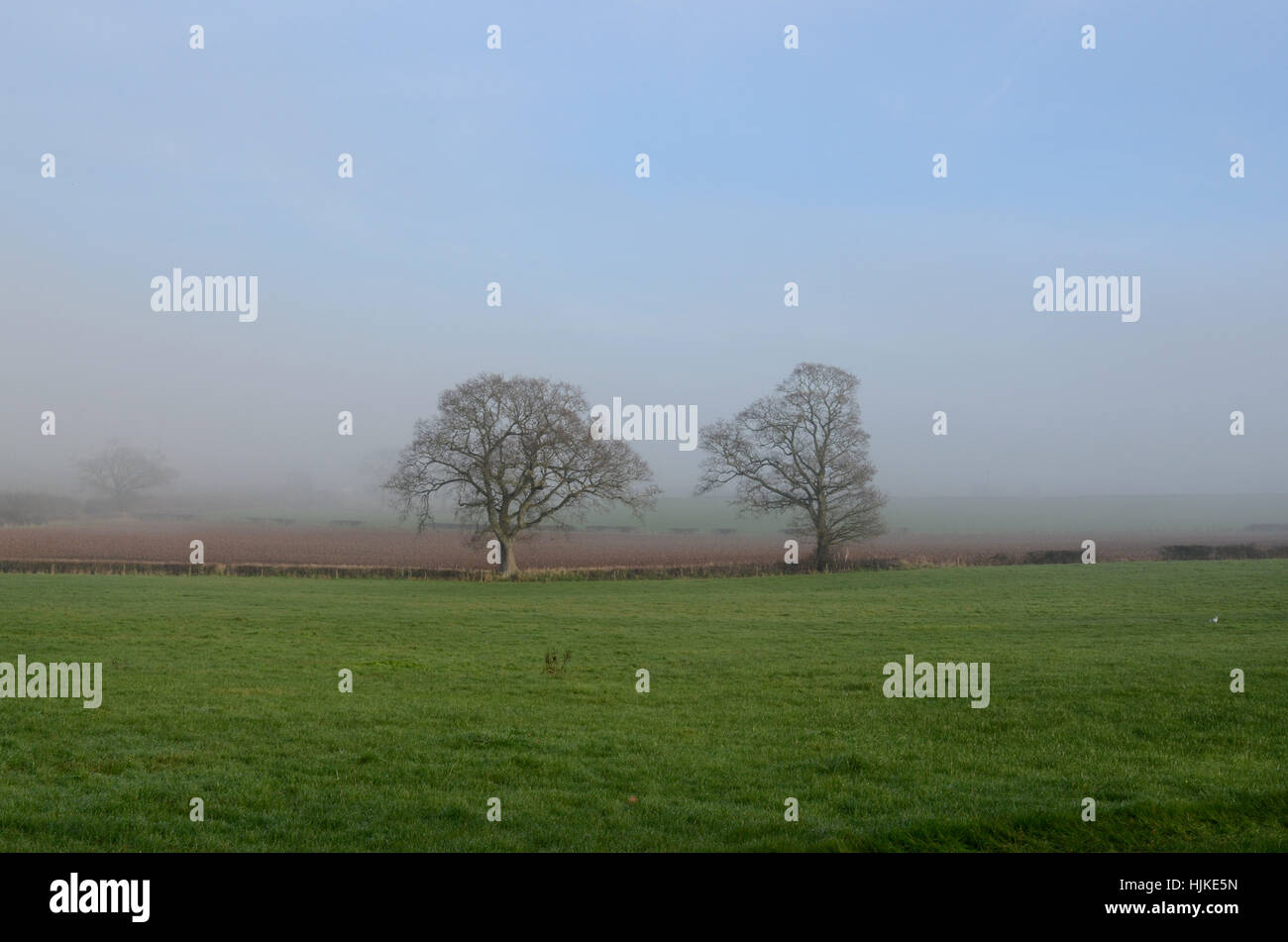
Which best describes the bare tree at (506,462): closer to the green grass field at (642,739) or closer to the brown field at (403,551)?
the brown field at (403,551)

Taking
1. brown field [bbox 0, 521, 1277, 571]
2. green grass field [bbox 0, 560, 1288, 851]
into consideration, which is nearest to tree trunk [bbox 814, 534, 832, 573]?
brown field [bbox 0, 521, 1277, 571]

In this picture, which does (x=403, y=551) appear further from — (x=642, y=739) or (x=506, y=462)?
(x=642, y=739)

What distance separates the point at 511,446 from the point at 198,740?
Answer: 49084 mm

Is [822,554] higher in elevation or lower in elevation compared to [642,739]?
lower

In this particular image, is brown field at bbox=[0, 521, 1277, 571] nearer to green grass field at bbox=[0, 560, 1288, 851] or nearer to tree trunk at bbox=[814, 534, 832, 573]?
tree trunk at bbox=[814, 534, 832, 573]

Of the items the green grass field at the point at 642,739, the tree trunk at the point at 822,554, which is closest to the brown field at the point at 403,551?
the tree trunk at the point at 822,554

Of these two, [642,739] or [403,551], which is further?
[403,551]

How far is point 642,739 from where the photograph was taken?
44.5ft

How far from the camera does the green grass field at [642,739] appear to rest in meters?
9.13

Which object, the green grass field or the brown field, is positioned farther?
the brown field

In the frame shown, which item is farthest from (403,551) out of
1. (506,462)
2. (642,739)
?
(642,739)

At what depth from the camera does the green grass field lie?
9133 mm
